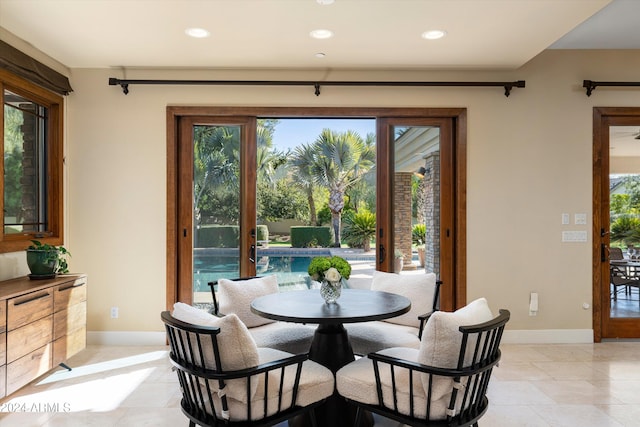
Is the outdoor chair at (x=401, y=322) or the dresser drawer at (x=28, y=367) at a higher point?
the outdoor chair at (x=401, y=322)

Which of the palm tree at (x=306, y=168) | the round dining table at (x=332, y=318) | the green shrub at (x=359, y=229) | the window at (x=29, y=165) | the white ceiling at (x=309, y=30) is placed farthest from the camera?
the palm tree at (x=306, y=168)

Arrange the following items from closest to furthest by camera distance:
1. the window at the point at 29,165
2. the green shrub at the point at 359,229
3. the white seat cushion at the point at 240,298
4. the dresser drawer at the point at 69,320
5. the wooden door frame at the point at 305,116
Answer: the white seat cushion at the point at 240,298 → the dresser drawer at the point at 69,320 → the window at the point at 29,165 → the wooden door frame at the point at 305,116 → the green shrub at the point at 359,229

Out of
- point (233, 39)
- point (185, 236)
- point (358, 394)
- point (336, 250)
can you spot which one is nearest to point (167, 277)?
point (185, 236)

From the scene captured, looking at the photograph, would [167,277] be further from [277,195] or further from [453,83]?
[453,83]

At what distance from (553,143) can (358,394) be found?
3512mm

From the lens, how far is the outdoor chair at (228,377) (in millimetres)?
1857

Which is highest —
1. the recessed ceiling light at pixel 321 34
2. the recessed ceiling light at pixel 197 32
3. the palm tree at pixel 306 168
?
the recessed ceiling light at pixel 321 34

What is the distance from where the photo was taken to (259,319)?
3.25 metres

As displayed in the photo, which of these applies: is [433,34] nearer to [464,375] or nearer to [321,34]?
[321,34]

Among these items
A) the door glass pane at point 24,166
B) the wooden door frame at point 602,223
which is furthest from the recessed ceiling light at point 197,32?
the wooden door frame at point 602,223

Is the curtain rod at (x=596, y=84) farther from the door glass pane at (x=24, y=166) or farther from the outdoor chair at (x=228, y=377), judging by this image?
the door glass pane at (x=24, y=166)

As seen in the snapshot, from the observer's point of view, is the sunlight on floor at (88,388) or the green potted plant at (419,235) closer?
the sunlight on floor at (88,388)

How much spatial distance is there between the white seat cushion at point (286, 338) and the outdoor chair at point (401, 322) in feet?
1.03

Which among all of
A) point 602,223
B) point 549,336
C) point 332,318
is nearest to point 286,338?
point 332,318
